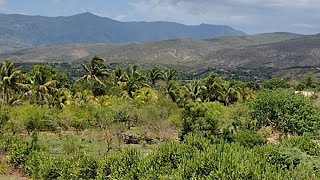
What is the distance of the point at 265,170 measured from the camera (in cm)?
2448

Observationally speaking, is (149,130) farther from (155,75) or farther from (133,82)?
(155,75)

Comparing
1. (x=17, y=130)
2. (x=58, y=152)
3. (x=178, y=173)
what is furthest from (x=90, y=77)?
(x=178, y=173)

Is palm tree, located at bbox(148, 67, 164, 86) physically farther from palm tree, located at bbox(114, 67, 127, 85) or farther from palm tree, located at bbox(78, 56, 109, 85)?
palm tree, located at bbox(78, 56, 109, 85)

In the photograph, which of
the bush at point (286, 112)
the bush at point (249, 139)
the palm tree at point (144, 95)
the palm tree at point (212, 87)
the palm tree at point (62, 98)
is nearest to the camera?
the bush at point (249, 139)

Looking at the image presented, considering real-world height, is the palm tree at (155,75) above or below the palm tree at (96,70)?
below

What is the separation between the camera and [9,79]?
195 feet

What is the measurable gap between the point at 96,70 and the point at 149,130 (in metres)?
24.2

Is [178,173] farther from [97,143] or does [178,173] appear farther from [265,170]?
[97,143]

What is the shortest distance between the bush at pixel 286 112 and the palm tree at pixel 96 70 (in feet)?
113

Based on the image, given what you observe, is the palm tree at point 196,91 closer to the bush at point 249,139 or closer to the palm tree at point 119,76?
the palm tree at point 119,76

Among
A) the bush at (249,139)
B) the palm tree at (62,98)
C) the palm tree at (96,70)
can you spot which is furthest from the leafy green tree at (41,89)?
the bush at (249,139)

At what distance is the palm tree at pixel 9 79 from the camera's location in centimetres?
5978

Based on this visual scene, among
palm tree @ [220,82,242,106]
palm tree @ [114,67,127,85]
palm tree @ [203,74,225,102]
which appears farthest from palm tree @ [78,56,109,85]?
palm tree @ [220,82,242,106]

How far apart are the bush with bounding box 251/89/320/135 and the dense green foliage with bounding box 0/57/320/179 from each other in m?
0.10
